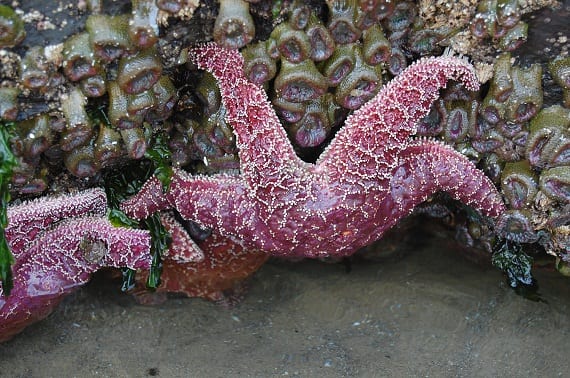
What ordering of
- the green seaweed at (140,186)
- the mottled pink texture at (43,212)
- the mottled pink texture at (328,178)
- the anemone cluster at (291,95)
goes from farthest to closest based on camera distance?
the green seaweed at (140,186) < the mottled pink texture at (43,212) < the mottled pink texture at (328,178) < the anemone cluster at (291,95)

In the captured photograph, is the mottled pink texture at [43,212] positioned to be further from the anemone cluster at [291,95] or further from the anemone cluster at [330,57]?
the anemone cluster at [330,57]

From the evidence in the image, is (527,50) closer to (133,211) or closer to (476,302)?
(476,302)

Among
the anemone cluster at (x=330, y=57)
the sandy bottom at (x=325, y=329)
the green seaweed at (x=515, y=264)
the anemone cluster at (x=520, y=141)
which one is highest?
the anemone cluster at (x=330, y=57)

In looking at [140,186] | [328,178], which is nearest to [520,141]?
[328,178]

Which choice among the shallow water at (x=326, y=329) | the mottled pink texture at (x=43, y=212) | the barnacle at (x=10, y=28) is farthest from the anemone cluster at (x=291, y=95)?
the shallow water at (x=326, y=329)

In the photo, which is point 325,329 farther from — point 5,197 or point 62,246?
point 5,197

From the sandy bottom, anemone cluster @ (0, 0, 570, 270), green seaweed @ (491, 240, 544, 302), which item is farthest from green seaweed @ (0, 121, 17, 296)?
green seaweed @ (491, 240, 544, 302)

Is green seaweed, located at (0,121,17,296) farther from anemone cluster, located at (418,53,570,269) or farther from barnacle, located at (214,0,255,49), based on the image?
anemone cluster, located at (418,53,570,269)
